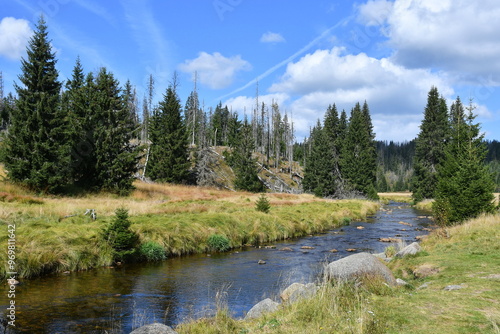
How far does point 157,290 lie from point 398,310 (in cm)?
776

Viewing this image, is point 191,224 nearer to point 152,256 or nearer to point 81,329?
point 152,256

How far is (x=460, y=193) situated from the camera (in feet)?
76.0

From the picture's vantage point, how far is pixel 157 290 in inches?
472

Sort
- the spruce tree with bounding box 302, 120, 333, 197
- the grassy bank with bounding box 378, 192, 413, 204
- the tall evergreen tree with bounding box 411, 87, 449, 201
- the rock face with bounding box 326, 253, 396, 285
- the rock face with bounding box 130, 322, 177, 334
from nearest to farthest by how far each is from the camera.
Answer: the rock face with bounding box 130, 322, 177, 334 → the rock face with bounding box 326, 253, 396, 285 → the tall evergreen tree with bounding box 411, 87, 449, 201 → the spruce tree with bounding box 302, 120, 333, 197 → the grassy bank with bounding box 378, 192, 413, 204

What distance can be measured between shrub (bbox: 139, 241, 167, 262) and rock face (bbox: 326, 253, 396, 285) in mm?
9135

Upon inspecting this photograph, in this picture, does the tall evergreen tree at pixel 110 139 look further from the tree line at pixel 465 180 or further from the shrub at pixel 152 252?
the tree line at pixel 465 180

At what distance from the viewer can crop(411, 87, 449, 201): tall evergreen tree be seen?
187 ft

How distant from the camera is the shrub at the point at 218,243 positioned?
19250 mm

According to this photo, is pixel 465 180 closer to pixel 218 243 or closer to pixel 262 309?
pixel 218 243

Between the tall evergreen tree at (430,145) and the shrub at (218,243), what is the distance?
46.9 metres

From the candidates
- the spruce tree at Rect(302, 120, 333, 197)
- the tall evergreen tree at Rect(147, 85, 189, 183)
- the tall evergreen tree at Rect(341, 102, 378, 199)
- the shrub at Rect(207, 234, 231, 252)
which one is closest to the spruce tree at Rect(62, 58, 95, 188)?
the tall evergreen tree at Rect(147, 85, 189, 183)

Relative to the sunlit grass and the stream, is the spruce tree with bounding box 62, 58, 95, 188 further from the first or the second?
the stream

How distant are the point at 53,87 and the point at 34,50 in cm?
333

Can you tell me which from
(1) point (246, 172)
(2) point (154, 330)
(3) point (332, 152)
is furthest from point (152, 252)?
(3) point (332, 152)
